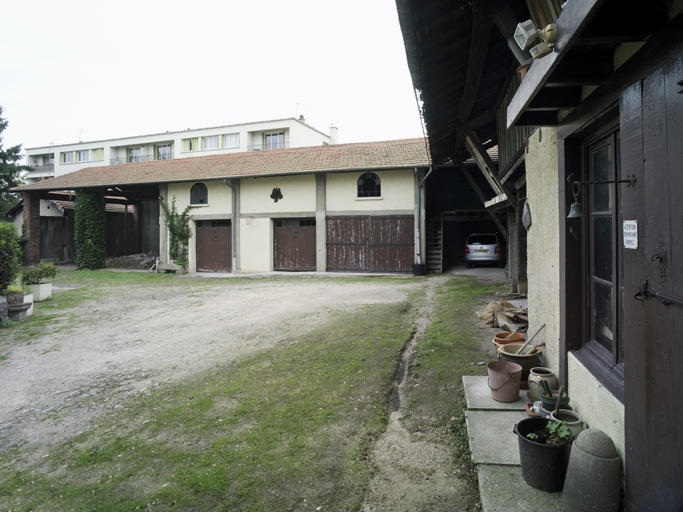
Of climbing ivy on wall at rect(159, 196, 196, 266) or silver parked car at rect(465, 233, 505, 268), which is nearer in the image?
silver parked car at rect(465, 233, 505, 268)

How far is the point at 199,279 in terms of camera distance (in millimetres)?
16641

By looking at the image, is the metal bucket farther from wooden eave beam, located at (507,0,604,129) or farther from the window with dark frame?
wooden eave beam, located at (507,0,604,129)

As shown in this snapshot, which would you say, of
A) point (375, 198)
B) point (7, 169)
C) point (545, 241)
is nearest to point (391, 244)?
point (375, 198)

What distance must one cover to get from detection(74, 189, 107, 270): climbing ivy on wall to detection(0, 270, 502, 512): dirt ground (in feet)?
36.7

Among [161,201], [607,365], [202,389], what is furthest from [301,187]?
[607,365]

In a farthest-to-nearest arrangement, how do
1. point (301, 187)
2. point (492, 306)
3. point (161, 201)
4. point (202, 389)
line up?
point (161, 201) < point (301, 187) < point (492, 306) < point (202, 389)

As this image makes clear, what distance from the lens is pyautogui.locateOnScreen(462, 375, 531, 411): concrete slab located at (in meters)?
3.59

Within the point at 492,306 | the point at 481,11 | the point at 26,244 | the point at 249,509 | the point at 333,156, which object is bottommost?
the point at 249,509

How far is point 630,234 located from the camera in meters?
2.12

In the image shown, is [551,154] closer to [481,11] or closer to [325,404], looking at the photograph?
[481,11]

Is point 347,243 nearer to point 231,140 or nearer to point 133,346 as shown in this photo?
point 133,346

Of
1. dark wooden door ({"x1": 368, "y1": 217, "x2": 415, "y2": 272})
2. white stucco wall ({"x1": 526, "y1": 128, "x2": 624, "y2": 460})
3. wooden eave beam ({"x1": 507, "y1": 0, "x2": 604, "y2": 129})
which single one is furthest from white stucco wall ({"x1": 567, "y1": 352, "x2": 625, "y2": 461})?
dark wooden door ({"x1": 368, "y1": 217, "x2": 415, "y2": 272})

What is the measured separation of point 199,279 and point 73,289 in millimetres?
4223

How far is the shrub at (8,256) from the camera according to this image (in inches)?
361
